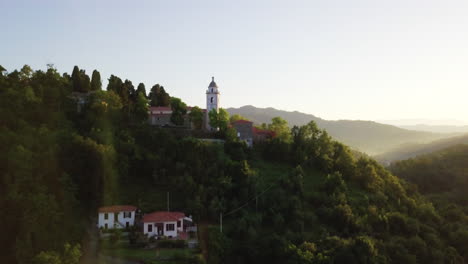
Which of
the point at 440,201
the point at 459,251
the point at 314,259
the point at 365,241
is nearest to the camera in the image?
the point at 314,259

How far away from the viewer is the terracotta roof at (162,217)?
2489cm

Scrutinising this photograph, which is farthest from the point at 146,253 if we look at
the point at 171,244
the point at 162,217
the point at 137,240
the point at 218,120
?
the point at 218,120

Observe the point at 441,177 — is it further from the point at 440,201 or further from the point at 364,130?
the point at 364,130

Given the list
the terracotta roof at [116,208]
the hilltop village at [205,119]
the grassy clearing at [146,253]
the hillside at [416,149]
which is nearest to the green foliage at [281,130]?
the hilltop village at [205,119]

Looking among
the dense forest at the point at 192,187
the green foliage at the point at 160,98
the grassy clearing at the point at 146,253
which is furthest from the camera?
the green foliage at the point at 160,98

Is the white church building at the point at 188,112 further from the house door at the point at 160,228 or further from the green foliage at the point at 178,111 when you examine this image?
the house door at the point at 160,228

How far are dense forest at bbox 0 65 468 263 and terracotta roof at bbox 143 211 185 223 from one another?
199 centimetres

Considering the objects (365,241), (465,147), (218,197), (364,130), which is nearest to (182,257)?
(218,197)

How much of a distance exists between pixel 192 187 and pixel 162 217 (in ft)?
14.9

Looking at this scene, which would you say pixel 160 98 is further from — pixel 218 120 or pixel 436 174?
pixel 436 174

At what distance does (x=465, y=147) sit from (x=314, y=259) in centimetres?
6505

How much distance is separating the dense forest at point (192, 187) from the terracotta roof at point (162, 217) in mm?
1986

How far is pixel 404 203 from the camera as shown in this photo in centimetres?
3912

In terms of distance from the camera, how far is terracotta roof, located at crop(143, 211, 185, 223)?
2489 centimetres
